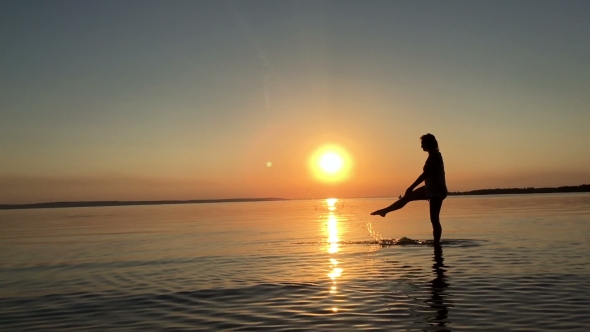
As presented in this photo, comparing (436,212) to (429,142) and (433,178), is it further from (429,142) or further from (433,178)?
(429,142)

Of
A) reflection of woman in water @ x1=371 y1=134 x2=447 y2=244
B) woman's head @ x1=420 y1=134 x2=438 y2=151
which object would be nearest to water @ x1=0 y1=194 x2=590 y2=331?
reflection of woman in water @ x1=371 y1=134 x2=447 y2=244

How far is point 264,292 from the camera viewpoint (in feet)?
29.3

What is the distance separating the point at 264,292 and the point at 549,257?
24.8 ft

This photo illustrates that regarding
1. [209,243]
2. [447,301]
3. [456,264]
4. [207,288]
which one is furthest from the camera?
[209,243]

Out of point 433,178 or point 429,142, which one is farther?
point 429,142

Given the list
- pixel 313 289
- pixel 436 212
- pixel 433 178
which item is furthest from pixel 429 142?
pixel 313 289

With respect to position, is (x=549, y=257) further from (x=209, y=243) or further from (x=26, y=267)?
(x=26, y=267)

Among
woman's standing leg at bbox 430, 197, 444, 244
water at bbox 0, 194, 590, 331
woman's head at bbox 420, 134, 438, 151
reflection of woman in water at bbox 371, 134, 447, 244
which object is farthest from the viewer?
woman's head at bbox 420, 134, 438, 151

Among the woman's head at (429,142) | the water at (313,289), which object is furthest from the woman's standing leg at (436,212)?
the woman's head at (429,142)

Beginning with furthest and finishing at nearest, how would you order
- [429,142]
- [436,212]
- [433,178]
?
[429,142] < [433,178] < [436,212]

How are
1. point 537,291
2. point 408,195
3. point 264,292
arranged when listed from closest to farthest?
point 537,291
point 264,292
point 408,195

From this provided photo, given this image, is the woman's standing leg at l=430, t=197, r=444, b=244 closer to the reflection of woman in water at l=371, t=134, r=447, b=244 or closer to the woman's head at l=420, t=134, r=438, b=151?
the reflection of woman in water at l=371, t=134, r=447, b=244

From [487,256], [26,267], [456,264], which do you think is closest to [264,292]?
[456,264]

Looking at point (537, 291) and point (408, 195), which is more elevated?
point (408, 195)
